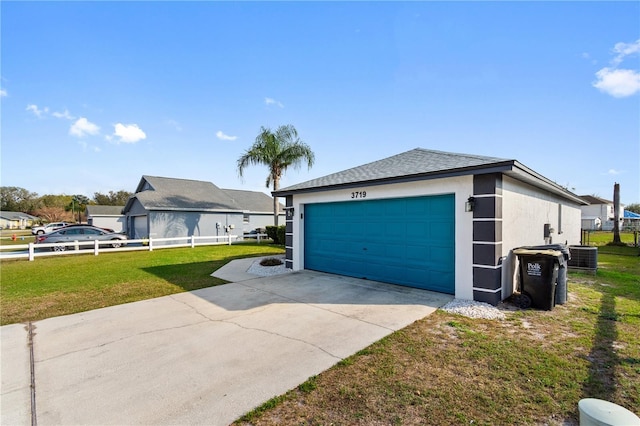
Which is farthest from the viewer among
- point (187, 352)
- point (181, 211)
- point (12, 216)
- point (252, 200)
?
point (12, 216)

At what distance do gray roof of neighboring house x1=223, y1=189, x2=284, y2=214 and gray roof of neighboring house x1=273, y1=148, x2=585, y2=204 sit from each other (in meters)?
19.9

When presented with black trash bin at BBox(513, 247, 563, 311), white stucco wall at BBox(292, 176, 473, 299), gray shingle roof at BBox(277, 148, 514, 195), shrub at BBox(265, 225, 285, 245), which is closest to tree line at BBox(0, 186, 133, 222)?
shrub at BBox(265, 225, 285, 245)

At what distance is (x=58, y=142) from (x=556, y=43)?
881 inches

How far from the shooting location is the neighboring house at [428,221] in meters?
5.74

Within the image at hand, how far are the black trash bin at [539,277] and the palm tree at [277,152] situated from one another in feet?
56.0

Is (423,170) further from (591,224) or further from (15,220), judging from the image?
(15,220)

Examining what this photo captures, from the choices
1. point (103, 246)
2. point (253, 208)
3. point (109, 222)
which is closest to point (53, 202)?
point (109, 222)

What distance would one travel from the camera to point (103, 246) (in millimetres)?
19641

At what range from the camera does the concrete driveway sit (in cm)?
267

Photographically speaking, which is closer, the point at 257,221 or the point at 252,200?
the point at 257,221

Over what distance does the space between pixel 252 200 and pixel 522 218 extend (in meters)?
27.0

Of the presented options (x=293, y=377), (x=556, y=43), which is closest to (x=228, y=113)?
(x=556, y=43)

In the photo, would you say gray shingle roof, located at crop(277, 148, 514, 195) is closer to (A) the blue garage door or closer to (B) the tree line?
(A) the blue garage door

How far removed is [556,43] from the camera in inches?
297
